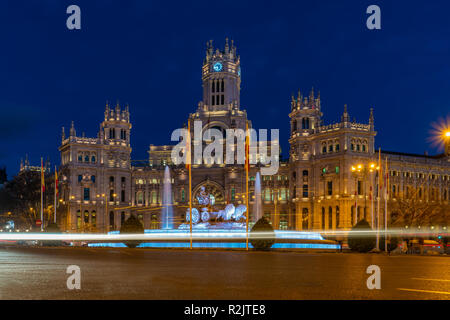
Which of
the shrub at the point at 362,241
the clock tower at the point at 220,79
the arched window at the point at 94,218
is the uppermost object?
the clock tower at the point at 220,79

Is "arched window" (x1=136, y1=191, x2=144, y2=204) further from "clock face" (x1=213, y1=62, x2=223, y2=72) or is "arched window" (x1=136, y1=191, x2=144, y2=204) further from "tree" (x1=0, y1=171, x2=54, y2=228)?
"clock face" (x1=213, y1=62, x2=223, y2=72)

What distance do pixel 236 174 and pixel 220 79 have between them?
25808 mm

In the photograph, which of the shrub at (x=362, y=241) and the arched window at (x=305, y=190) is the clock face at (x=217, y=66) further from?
the shrub at (x=362, y=241)

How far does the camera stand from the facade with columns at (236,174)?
98.1 meters

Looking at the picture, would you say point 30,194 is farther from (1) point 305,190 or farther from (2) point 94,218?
(1) point 305,190

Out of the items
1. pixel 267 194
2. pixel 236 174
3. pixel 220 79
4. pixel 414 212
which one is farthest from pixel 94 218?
pixel 414 212

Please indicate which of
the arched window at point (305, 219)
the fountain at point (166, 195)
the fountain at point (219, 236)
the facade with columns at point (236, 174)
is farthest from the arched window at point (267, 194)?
the fountain at point (219, 236)

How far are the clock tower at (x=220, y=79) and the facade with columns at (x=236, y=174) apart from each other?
24 cm

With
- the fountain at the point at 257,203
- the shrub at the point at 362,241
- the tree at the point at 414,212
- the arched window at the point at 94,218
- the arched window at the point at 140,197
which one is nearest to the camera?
the shrub at the point at 362,241

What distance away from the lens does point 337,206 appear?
3816 inches

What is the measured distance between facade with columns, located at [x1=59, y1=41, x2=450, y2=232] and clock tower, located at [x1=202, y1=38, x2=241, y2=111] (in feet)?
0.78

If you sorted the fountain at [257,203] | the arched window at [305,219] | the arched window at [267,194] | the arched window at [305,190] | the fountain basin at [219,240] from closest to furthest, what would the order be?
the fountain basin at [219,240]
the arched window at [305,219]
the arched window at [305,190]
the fountain at [257,203]
the arched window at [267,194]

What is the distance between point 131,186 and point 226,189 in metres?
23.5

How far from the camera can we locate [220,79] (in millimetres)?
124438
